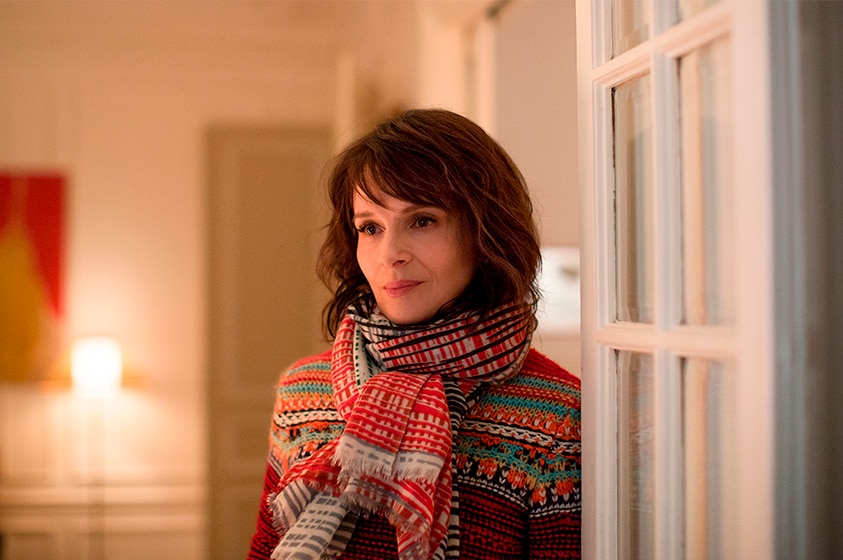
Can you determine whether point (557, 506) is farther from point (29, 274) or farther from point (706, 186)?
point (29, 274)

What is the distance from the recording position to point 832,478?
30.0 inches

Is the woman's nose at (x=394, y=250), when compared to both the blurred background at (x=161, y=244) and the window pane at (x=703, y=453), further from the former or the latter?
the blurred background at (x=161, y=244)

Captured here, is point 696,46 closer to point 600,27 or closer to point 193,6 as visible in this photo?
point 600,27

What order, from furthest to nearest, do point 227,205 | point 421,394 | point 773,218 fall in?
point 227,205 < point 421,394 < point 773,218

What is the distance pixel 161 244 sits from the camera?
12.8ft

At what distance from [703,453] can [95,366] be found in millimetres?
3315

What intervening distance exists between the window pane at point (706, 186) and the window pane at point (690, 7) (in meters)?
0.04

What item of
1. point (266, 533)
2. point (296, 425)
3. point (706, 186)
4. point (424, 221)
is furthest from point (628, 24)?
point (266, 533)

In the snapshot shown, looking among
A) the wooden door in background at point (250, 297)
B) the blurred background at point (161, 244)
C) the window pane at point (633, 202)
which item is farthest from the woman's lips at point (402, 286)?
the wooden door in background at point (250, 297)

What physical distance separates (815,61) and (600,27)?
0.35m

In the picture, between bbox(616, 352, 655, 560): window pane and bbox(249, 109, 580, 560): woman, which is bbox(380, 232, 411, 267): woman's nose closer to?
bbox(249, 109, 580, 560): woman

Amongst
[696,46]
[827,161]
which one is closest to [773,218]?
[827,161]

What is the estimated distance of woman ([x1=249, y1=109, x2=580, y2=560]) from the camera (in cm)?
113

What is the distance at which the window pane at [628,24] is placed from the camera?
96 centimetres
